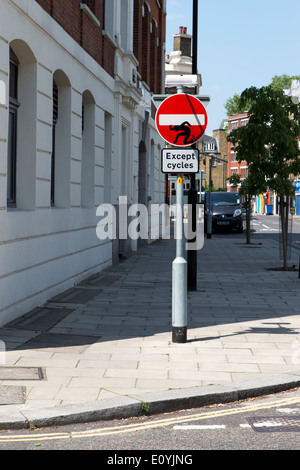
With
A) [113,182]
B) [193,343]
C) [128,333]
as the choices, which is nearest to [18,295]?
[128,333]

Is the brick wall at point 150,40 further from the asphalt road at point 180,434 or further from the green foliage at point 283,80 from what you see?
the green foliage at point 283,80

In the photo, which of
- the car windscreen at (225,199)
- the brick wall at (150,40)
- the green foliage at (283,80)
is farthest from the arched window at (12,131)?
the green foliage at (283,80)

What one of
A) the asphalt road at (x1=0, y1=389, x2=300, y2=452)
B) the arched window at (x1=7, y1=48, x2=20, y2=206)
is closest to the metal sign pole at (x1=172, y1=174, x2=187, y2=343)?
the asphalt road at (x1=0, y1=389, x2=300, y2=452)

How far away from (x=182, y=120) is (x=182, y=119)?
0.04 ft

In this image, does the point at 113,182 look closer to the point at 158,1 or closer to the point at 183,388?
the point at 183,388

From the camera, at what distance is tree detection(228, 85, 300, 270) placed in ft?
56.9

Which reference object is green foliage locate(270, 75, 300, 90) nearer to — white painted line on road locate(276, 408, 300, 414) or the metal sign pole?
the metal sign pole

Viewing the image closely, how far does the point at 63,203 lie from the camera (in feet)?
43.2

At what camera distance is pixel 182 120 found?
27.6 ft

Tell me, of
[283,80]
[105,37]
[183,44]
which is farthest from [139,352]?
[283,80]

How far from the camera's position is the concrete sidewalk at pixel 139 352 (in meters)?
5.87

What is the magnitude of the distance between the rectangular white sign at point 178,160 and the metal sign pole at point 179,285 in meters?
0.14

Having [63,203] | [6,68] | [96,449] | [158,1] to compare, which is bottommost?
[96,449]
